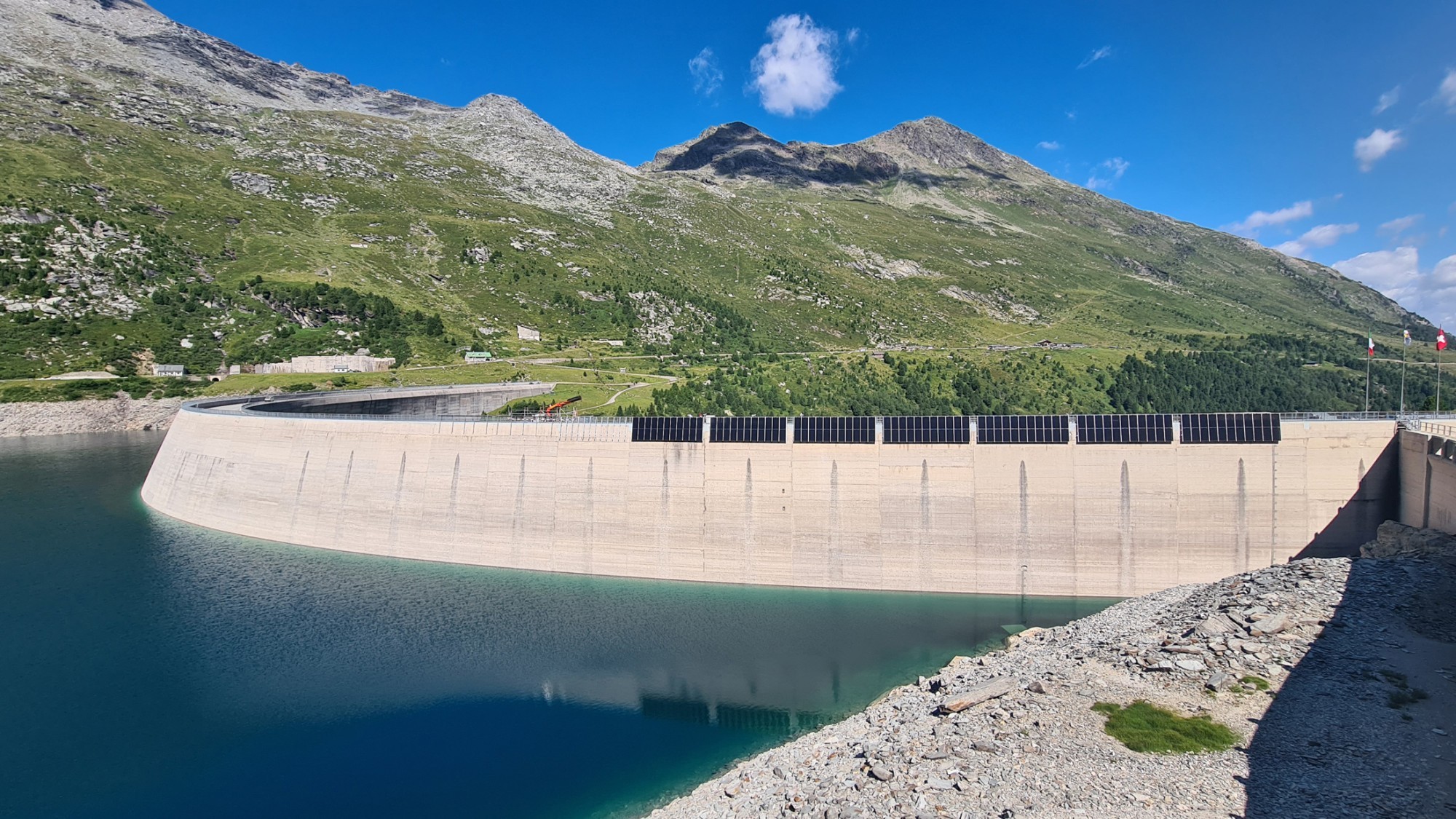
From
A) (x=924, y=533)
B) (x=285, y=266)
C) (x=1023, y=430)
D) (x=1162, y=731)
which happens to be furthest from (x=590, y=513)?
(x=285, y=266)

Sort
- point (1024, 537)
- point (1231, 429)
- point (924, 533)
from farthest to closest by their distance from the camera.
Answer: point (924, 533)
point (1024, 537)
point (1231, 429)

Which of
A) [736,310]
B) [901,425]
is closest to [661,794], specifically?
[901,425]

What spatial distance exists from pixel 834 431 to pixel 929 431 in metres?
6.31

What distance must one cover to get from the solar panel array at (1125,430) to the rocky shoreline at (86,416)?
11830 centimetres

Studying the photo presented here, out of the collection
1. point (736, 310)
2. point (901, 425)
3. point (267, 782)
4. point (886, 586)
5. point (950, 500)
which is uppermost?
point (736, 310)

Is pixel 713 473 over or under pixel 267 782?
over

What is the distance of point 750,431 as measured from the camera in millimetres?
49438

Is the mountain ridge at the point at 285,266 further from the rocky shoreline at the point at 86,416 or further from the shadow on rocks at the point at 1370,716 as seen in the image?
the shadow on rocks at the point at 1370,716

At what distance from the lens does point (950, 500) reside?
46781 mm

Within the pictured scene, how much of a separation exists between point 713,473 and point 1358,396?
549ft

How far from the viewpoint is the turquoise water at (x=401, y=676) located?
27.6 metres

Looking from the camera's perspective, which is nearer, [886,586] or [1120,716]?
[1120,716]

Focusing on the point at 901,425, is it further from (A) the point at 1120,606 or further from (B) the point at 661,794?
(B) the point at 661,794

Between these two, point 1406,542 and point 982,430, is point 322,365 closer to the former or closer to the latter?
point 982,430
